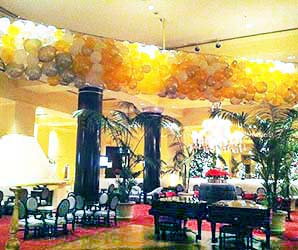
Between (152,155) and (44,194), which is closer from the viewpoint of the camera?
(44,194)

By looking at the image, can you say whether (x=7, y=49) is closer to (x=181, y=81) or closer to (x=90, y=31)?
(x=181, y=81)

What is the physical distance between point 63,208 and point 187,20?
447 centimetres

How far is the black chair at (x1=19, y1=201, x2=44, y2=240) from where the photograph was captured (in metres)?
7.31

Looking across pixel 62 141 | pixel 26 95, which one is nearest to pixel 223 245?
pixel 26 95

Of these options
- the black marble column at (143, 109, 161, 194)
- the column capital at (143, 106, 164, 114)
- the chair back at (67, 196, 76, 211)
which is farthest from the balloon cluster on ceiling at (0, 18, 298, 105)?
the black marble column at (143, 109, 161, 194)

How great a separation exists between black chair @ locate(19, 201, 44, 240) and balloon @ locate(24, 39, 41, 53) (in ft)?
10.5

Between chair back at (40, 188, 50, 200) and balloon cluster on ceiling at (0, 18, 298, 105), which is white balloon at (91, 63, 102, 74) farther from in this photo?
chair back at (40, 188, 50, 200)

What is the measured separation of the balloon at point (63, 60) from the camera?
17.5 ft

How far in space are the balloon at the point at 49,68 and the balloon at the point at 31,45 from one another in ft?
0.82

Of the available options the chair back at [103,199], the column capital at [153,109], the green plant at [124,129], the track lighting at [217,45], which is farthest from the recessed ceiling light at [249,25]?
the column capital at [153,109]

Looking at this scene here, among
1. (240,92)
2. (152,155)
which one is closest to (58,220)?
(240,92)

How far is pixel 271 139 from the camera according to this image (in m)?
8.13

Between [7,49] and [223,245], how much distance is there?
16.6 ft

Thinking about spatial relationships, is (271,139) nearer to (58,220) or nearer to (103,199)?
(103,199)
